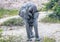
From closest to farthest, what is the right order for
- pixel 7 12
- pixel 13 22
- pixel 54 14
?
1. pixel 13 22
2. pixel 54 14
3. pixel 7 12

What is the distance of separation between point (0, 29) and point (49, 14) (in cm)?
302

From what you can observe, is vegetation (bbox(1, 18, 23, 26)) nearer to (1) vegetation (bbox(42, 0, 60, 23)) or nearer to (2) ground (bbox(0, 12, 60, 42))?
(2) ground (bbox(0, 12, 60, 42))

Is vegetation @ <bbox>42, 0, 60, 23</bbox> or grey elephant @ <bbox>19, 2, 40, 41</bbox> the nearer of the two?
grey elephant @ <bbox>19, 2, 40, 41</bbox>

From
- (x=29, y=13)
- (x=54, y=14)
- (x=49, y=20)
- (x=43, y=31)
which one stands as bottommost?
(x=43, y=31)

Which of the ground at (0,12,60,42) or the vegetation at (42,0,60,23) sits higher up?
the vegetation at (42,0,60,23)

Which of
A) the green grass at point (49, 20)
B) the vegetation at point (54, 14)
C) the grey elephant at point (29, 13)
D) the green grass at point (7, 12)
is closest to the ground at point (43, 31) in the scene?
the green grass at point (49, 20)

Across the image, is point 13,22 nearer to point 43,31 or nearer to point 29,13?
point 43,31

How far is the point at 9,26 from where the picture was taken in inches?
536

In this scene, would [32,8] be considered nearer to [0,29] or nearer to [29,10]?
[29,10]

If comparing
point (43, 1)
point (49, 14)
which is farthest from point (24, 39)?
point (43, 1)

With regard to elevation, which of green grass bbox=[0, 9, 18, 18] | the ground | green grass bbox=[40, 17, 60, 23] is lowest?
Answer: the ground

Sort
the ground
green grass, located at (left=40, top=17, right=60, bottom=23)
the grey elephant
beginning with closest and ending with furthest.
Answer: the grey elephant → the ground → green grass, located at (left=40, top=17, right=60, bottom=23)

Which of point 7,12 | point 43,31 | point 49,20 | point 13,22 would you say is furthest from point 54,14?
point 7,12

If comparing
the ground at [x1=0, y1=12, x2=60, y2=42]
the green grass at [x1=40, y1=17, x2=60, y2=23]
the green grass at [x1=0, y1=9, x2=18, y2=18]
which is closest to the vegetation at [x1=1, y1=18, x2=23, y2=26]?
the ground at [x1=0, y1=12, x2=60, y2=42]
